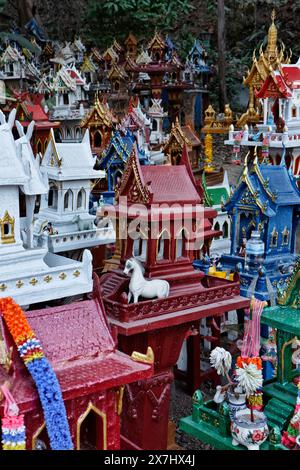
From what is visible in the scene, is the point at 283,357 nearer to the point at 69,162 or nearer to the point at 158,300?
the point at 158,300

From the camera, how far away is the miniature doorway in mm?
8805

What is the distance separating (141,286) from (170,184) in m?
2.20

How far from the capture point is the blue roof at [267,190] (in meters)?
14.9

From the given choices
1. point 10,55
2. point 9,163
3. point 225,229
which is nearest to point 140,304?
point 9,163

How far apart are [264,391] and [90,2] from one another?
37.0m

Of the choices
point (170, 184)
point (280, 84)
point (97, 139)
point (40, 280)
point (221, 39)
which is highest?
point (221, 39)

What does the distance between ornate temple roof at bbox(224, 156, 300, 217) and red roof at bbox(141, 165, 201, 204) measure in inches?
108

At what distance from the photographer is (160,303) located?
461 inches

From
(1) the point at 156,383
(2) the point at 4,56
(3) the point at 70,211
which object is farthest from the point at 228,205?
(2) the point at 4,56

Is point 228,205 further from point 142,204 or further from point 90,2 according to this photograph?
point 90,2

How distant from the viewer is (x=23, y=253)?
11.5 metres

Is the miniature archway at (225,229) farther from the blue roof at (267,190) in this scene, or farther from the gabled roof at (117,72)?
the gabled roof at (117,72)

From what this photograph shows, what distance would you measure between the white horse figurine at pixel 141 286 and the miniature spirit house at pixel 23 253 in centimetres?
80

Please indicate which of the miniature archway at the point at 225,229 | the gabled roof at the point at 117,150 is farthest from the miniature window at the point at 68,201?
the gabled roof at the point at 117,150
